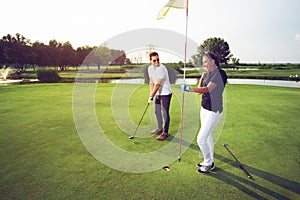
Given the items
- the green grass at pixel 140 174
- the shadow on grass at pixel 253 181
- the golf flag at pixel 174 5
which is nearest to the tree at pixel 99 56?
the green grass at pixel 140 174

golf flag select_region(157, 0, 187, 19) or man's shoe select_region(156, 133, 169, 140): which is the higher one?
golf flag select_region(157, 0, 187, 19)

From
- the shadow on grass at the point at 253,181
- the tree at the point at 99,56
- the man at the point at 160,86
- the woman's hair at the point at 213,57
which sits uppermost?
the tree at the point at 99,56

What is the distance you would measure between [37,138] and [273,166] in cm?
438

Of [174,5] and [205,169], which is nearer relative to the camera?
[205,169]

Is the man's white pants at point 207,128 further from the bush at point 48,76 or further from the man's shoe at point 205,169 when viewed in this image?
the bush at point 48,76

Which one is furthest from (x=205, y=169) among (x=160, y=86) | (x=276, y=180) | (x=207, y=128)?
(x=160, y=86)

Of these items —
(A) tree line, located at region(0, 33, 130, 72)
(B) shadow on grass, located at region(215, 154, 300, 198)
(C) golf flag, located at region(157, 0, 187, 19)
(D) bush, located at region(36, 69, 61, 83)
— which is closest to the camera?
(B) shadow on grass, located at region(215, 154, 300, 198)

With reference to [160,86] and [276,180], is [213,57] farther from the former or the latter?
[276,180]

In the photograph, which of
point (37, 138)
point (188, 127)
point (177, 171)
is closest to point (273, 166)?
point (177, 171)

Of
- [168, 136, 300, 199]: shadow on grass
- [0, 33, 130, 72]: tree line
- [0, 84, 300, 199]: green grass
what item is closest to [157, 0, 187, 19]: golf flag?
[0, 84, 300, 199]: green grass

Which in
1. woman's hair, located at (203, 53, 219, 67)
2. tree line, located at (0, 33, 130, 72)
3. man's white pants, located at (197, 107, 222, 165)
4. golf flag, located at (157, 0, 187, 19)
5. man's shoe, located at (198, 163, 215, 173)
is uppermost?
tree line, located at (0, 33, 130, 72)

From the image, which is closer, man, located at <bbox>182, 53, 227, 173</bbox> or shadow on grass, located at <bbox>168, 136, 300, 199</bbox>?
shadow on grass, located at <bbox>168, 136, 300, 199</bbox>

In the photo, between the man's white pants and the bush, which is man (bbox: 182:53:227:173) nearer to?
the man's white pants

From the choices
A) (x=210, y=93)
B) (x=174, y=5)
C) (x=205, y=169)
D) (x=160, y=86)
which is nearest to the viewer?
(x=210, y=93)
